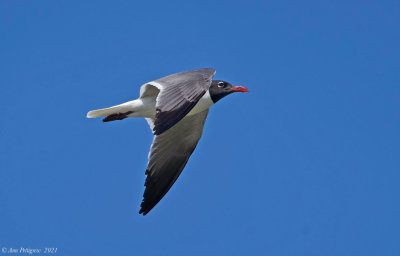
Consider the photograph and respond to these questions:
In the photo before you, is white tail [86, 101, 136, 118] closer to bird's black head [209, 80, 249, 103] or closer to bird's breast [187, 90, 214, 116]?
bird's breast [187, 90, 214, 116]

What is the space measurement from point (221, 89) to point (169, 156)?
4.91 feet

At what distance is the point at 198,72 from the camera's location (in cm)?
762

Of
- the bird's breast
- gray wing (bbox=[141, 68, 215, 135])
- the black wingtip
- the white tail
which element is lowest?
gray wing (bbox=[141, 68, 215, 135])

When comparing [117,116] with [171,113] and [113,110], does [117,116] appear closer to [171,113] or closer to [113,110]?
[113,110]

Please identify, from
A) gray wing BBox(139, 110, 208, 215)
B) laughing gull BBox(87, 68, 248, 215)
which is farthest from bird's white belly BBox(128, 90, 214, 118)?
gray wing BBox(139, 110, 208, 215)

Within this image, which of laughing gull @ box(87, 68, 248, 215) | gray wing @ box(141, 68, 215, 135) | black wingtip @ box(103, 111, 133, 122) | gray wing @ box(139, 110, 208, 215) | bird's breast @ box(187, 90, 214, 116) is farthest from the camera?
gray wing @ box(139, 110, 208, 215)

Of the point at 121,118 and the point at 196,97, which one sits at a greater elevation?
the point at 121,118

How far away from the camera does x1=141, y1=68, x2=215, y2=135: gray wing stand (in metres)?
6.24

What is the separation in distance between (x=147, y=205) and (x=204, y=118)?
173 cm

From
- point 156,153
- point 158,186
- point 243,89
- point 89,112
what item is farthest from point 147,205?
point 243,89

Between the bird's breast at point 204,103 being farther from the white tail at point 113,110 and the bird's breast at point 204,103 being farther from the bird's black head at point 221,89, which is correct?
the white tail at point 113,110

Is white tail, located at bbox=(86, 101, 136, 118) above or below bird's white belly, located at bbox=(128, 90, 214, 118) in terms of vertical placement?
above

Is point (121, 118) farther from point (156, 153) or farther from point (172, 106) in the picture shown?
point (172, 106)

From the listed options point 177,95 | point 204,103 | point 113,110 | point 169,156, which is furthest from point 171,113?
point 169,156
